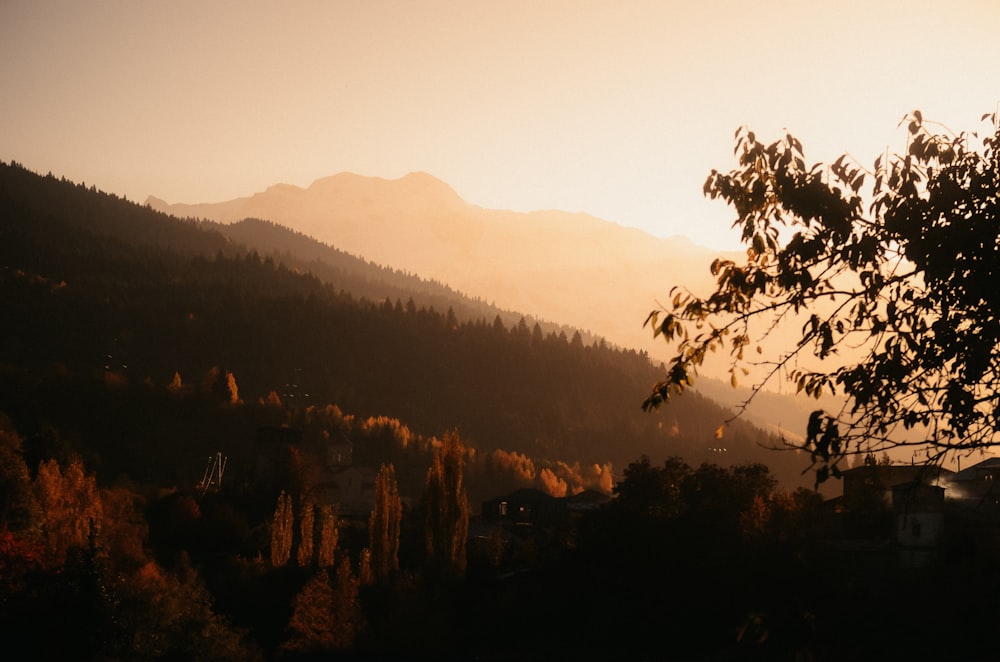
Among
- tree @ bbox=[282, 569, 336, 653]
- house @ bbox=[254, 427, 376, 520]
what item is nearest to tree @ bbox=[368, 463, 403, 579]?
tree @ bbox=[282, 569, 336, 653]

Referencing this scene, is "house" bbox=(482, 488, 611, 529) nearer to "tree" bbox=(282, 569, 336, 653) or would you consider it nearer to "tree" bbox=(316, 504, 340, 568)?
"tree" bbox=(316, 504, 340, 568)

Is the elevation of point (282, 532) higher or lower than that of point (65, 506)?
higher

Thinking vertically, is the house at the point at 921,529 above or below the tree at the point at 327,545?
above

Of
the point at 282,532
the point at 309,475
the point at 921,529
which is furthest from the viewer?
the point at 309,475

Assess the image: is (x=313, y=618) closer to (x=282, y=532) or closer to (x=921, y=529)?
(x=282, y=532)

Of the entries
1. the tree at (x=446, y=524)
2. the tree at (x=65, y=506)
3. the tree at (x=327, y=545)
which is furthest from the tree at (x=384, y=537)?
the tree at (x=65, y=506)

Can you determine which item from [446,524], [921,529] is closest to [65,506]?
[446,524]

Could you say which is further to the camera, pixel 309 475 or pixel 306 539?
pixel 309 475

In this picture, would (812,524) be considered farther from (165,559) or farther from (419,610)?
(165,559)

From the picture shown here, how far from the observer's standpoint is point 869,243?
48.6ft

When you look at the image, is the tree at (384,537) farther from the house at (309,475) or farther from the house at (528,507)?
the house at (528,507)

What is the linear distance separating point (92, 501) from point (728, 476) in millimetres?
59767

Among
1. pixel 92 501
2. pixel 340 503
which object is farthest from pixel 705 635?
pixel 340 503

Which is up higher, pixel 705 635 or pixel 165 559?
pixel 705 635
